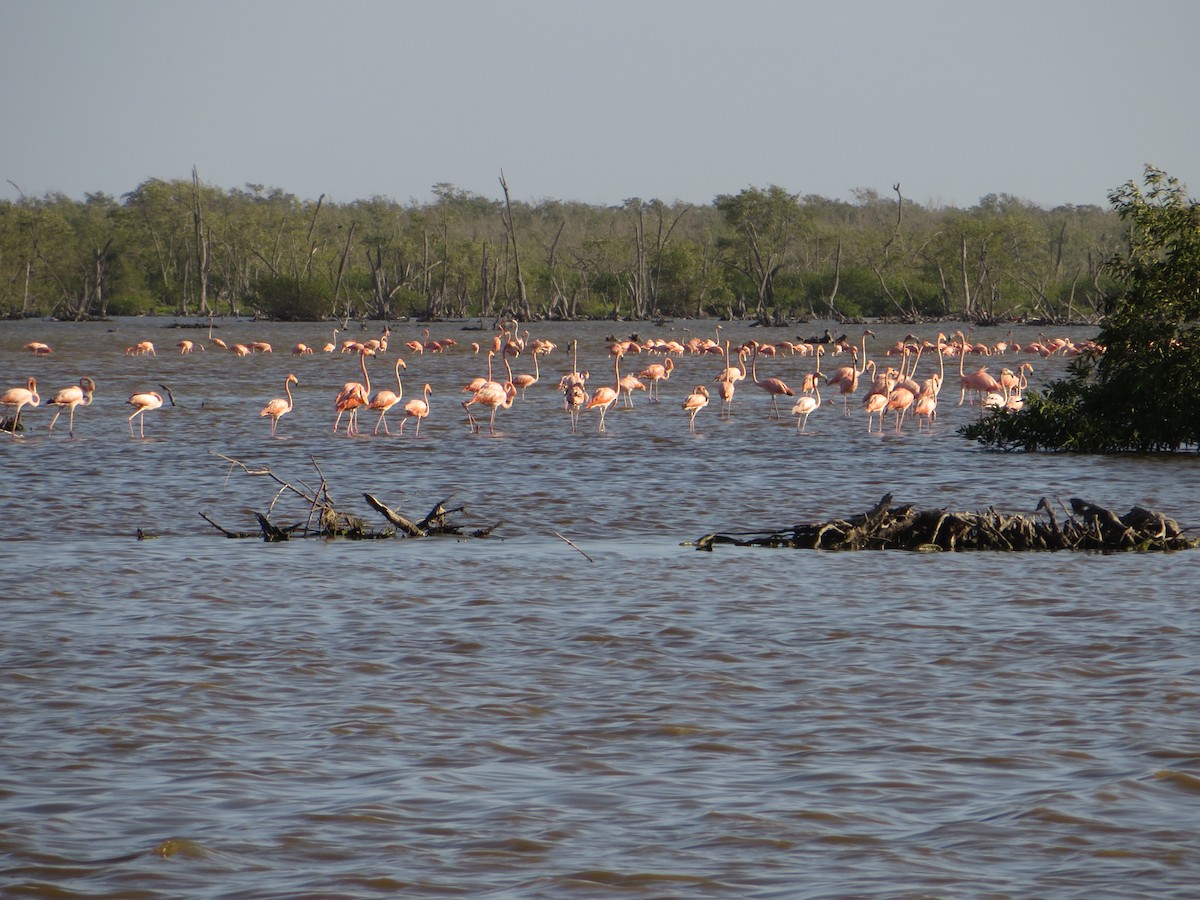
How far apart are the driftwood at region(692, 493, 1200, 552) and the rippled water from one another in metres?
0.15

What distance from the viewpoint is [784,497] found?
12883mm

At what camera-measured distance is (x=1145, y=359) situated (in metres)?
15.4

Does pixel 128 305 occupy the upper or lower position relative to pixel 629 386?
upper

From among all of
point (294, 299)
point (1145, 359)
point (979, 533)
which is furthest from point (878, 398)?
point (294, 299)

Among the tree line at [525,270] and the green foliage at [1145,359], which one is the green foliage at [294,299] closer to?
the tree line at [525,270]

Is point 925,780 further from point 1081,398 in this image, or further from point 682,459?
point 1081,398

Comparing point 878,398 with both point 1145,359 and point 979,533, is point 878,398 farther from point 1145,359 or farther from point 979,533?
point 979,533

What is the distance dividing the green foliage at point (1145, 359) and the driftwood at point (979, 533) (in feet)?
19.3

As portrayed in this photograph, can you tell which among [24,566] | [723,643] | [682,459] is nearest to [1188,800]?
[723,643]

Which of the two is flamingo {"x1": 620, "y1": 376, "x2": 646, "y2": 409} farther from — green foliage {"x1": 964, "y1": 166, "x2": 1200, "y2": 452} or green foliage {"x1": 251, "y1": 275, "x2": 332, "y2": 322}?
green foliage {"x1": 251, "y1": 275, "x2": 332, "y2": 322}

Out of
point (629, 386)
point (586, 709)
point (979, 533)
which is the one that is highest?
point (629, 386)

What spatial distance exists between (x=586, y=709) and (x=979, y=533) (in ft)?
14.7

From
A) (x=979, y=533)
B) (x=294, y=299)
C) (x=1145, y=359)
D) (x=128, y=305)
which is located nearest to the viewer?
(x=979, y=533)

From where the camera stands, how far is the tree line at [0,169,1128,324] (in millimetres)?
80000
